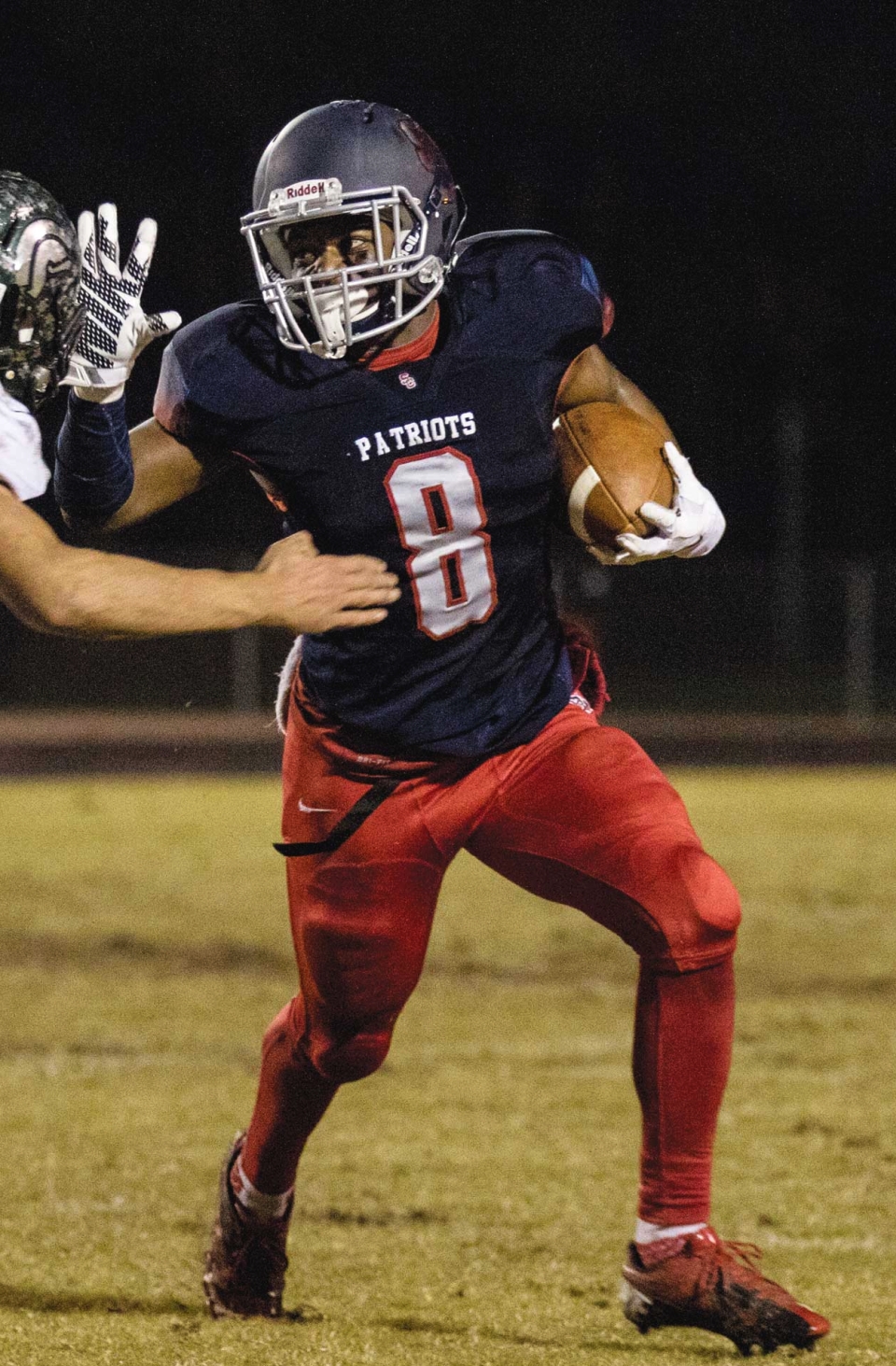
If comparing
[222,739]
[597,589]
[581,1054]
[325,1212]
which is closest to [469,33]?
[597,589]

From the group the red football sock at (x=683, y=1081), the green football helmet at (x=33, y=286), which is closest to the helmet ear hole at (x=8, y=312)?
the green football helmet at (x=33, y=286)

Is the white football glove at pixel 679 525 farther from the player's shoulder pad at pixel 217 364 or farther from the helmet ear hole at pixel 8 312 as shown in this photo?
the helmet ear hole at pixel 8 312

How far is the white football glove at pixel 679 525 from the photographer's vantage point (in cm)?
301

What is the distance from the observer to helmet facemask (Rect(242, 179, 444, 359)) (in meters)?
2.91

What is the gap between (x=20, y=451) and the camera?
8.59ft

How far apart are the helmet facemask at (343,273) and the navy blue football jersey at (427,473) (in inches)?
3.1

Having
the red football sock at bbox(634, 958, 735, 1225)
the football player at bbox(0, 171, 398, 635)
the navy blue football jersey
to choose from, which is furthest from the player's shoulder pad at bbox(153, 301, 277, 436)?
the red football sock at bbox(634, 958, 735, 1225)

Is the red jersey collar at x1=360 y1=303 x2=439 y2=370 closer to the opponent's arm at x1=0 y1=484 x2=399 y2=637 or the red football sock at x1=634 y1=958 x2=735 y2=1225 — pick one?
the opponent's arm at x1=0 y1=484 x2=399 y2=637

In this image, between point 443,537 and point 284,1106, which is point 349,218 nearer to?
point 443,537

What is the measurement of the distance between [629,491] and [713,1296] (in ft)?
4.08

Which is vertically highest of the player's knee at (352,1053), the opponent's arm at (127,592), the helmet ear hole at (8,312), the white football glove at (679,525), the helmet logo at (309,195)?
the helmet logo at (309,195)

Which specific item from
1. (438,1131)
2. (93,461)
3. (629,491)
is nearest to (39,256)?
(93,461)

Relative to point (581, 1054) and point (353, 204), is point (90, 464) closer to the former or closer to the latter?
point (353, 204)

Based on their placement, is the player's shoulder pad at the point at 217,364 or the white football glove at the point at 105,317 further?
the player's shoulder pad at the point at 217,364
